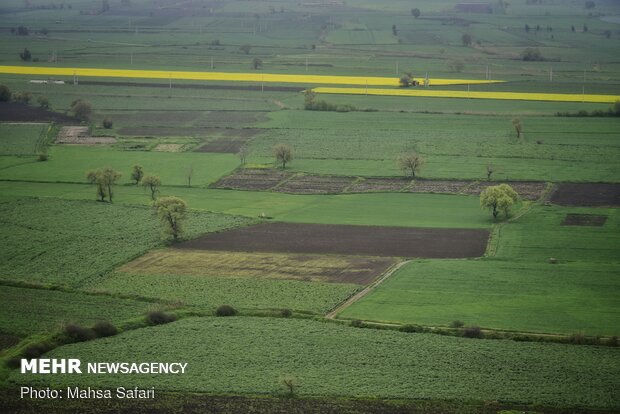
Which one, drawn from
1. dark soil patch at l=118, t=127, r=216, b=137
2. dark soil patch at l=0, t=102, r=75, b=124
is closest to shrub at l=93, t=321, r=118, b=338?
dark soil patch at l=118, t=127, r=216, b=137

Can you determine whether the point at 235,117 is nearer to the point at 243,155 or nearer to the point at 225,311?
the point at 243,155

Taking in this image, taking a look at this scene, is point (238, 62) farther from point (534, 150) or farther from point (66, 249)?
point (66, 249)

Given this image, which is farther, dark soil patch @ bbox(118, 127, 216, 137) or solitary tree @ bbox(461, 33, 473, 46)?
solitary tree @ bbox(461, 33, 473, 46)

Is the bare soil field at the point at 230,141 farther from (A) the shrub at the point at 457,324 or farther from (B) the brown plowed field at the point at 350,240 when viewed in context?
(A) the shrub at the point at 457,324

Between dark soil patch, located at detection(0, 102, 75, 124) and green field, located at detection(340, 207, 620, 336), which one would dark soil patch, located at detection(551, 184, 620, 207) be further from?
dark soil patch, located at detection(0, 102, 75, 124)

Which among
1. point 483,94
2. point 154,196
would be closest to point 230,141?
point 154,196

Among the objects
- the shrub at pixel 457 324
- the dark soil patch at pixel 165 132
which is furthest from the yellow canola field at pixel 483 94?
the shrub at pixel 457 324
